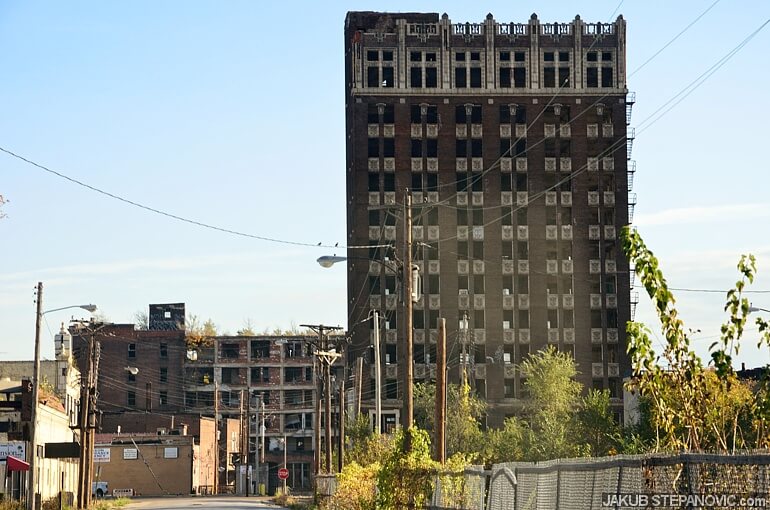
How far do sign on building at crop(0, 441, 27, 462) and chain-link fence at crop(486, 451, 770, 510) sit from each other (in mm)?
55426

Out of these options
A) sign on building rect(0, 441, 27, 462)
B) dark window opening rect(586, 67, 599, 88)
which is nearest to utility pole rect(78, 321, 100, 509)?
sign on building rect(0, 441, 27, 462)

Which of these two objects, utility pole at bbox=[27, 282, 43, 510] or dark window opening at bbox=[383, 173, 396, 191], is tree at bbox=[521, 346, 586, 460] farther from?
utility pole at bbox=[27, 282, 43, 510]

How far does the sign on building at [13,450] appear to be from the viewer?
227ft

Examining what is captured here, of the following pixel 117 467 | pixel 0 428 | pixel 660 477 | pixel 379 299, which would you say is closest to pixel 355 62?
pixel 379 299

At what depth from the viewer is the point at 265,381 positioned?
154 metres

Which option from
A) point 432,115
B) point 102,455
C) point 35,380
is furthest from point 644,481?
point 432,115

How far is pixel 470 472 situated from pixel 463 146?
110m

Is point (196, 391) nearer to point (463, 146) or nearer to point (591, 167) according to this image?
point (463, 146)

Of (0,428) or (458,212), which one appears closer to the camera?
(0,428)

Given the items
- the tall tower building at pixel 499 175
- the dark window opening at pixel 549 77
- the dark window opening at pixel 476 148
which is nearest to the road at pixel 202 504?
the tall tower building at pixel 499 175

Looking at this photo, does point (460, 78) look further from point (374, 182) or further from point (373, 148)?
point (374, 182)

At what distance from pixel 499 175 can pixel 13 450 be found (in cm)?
7462

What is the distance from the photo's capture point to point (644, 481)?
13.0 metres

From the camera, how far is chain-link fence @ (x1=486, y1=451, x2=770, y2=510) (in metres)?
11.0
